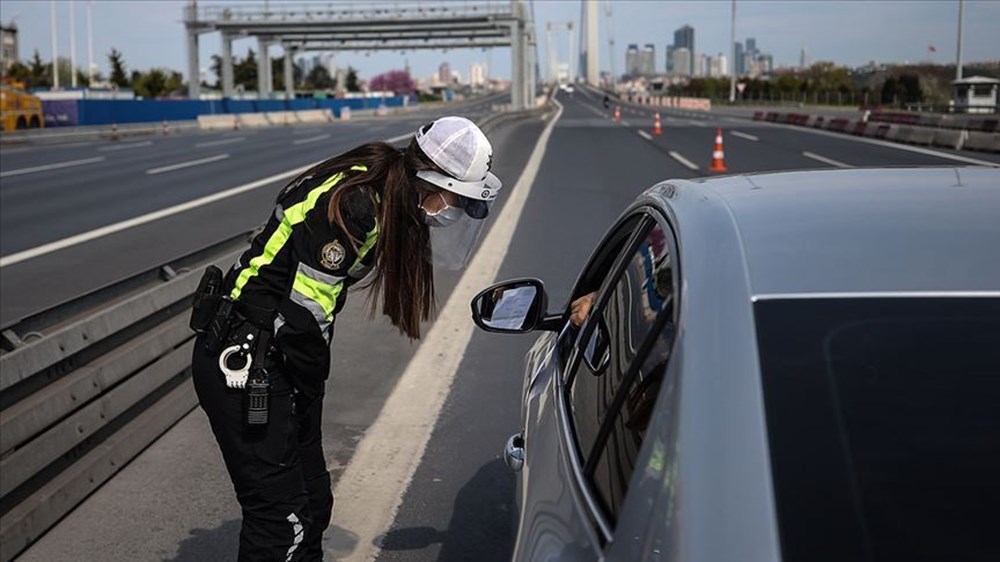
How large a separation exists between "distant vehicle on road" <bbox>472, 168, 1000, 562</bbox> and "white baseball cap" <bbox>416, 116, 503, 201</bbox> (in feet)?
2.33

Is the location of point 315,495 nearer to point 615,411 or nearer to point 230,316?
point 230,316

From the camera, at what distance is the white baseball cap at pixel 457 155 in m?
3.10

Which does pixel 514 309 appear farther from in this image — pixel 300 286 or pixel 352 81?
pixel 352 81

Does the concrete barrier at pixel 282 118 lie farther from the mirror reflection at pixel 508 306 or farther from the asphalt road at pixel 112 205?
the mirror reflection at pixel 508 306

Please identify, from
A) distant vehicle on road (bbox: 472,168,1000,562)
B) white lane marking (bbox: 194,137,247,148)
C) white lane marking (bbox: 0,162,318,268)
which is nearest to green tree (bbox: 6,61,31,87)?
white lane marking (bbox: 194,137,247,148)

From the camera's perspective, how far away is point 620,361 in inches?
100

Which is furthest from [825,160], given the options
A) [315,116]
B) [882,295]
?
[315,116]

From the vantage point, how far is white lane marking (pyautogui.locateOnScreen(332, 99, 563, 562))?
4648mm

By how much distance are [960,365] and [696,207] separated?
757 mm

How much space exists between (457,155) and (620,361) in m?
0.85

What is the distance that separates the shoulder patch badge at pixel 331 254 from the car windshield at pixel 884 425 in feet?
4.37

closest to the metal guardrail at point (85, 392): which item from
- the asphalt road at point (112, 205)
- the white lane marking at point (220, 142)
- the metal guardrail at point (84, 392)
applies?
the metal guardrail at point (84, 392)

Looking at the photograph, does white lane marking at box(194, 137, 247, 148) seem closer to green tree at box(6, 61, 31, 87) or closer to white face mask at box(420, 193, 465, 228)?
white face mask at box(420, 193, 465, 228)

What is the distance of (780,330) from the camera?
1954mm
